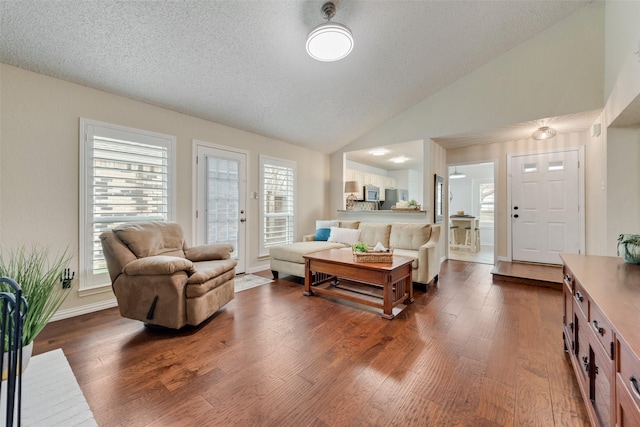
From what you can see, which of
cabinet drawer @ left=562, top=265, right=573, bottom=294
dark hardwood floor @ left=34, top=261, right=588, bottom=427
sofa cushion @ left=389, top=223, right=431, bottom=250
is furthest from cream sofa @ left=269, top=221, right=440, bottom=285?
cabinet drawer @ left=562, top=265, right=573, bottom=294

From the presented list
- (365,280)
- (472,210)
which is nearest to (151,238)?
(365,280)

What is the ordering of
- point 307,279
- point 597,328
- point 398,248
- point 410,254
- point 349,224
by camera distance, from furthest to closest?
point 349,224, point 398,248, point 410,254, point 307,279, point 597,328

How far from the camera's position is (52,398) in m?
1.41

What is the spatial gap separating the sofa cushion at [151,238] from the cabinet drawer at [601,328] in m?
3.12

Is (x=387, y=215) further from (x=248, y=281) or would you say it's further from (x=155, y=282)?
(x=155, y=282)

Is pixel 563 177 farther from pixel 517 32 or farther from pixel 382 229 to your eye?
pixel 382 229

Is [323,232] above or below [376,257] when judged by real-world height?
above

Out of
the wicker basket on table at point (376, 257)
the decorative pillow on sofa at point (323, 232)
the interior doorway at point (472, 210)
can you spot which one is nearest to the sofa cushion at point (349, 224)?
the decorative pillow on sofa at point (323, 232)

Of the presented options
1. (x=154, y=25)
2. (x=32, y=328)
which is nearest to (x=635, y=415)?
(x=32, y=328)

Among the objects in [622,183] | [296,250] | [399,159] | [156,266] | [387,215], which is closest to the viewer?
[156,266]

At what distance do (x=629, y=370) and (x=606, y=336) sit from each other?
0.25 m

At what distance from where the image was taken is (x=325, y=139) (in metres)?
5.10

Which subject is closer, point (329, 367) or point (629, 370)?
point (629, 370)

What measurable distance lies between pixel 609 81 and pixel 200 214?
5147 millimetres
